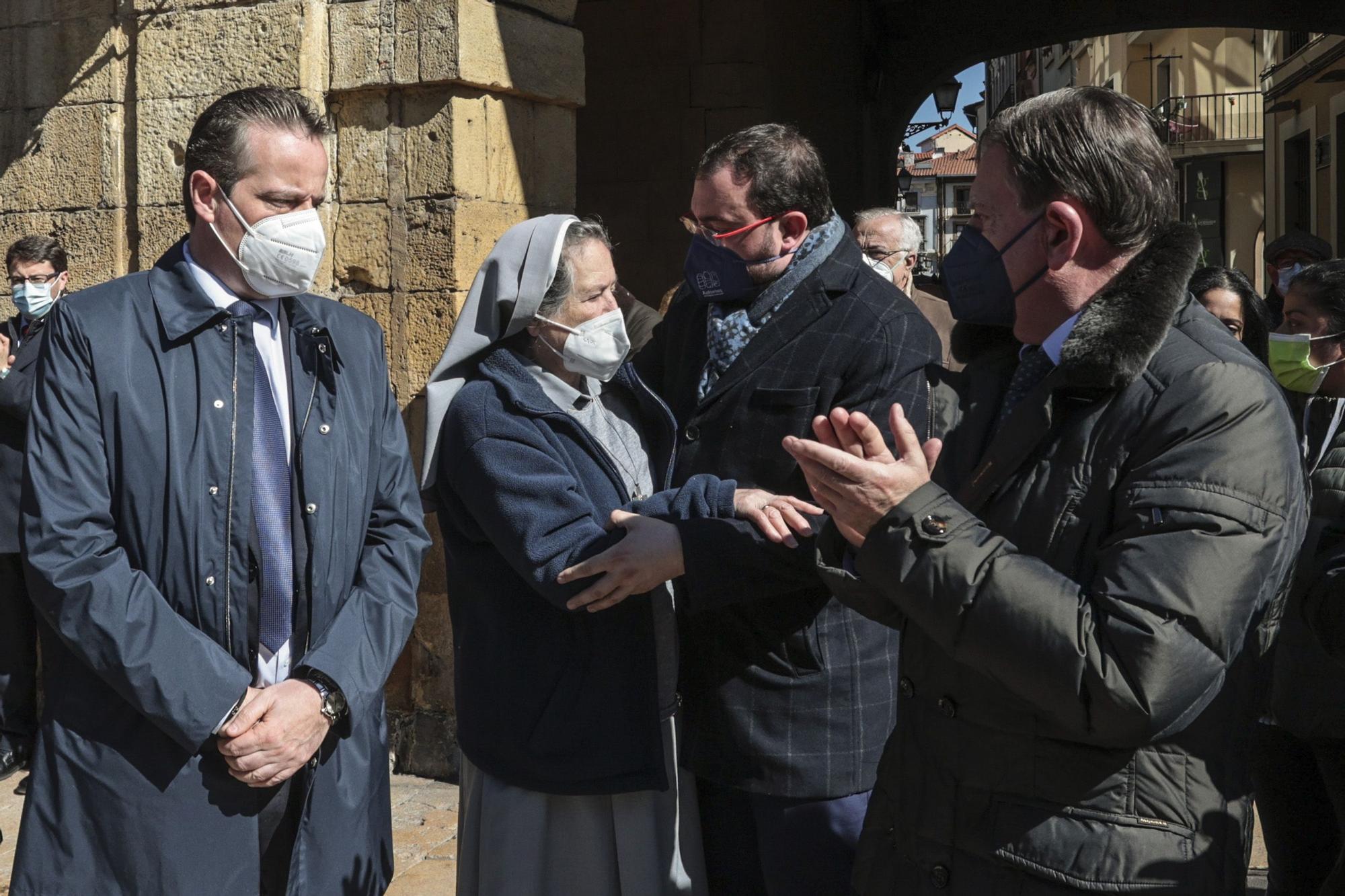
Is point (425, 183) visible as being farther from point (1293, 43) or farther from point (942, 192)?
point (942, 192)

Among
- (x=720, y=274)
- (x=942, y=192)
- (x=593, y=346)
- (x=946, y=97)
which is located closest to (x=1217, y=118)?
(x=946, y=97)

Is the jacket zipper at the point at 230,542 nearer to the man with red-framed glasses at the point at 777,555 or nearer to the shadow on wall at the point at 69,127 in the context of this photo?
the man with red-framed glasses at the point at 777,555

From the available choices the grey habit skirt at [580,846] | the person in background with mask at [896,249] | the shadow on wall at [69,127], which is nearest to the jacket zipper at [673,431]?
the grey habit skirt at [580,846]

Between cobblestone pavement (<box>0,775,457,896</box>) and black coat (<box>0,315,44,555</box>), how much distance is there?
1.01 meters

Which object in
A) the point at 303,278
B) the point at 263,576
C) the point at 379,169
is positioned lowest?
the point at 263,576

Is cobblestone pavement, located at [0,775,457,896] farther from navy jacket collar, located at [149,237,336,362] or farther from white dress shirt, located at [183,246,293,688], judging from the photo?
navy jacket collar, located at [149,237,336,362]

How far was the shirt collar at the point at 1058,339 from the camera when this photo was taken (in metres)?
1.82

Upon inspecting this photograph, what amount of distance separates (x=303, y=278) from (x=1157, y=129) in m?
1.52

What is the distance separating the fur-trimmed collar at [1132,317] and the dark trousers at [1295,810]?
203 cm

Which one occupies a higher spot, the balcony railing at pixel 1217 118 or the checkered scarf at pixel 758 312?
the balcony railing at pixel 1217 118

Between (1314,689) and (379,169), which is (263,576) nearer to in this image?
(1314,689)

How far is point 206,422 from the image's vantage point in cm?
233

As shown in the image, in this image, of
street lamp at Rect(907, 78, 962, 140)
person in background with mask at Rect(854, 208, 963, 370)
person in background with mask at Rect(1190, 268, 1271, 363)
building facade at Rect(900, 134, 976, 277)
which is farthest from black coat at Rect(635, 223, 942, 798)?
building facade at Rect(900, 134, 976, 277)

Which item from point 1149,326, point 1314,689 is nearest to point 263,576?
point 1149,326
